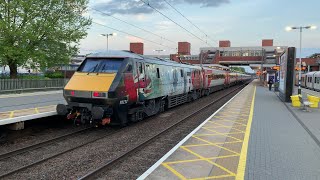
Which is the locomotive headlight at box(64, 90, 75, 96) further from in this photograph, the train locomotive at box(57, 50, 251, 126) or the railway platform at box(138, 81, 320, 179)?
the railway platform at box(138, 81, 320, 179)

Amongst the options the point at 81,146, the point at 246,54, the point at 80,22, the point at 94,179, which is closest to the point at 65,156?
the point at 81,146

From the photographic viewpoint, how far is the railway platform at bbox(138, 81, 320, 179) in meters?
6.52

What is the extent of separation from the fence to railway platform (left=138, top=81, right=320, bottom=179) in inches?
739

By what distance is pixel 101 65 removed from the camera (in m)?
11.8

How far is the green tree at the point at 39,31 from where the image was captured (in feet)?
88.3

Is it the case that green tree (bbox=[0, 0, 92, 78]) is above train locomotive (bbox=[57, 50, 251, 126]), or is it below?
above

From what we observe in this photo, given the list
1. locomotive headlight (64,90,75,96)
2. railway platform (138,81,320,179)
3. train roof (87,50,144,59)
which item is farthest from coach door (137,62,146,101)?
railway platform (138,81,320,179)

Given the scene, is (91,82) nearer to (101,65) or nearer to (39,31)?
(101,65)

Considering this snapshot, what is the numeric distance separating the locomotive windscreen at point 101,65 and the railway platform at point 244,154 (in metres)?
3.78

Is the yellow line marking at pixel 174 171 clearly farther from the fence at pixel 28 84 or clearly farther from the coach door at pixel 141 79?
the fence at pixel 28 84

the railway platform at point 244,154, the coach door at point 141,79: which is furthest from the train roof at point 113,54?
the railway platform at point 244,154

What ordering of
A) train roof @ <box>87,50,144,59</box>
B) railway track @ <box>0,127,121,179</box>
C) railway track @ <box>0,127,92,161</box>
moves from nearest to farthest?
railway track @ <box>0,127,121,179</box>, railway track @ <box>0,127,92,161</box>, train roof @ <box>87,50,144,59</box>

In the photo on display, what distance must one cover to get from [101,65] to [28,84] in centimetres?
1838

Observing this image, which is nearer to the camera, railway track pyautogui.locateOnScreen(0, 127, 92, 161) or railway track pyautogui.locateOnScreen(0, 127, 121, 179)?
railway track pyautogui.locateOnScreen(0, 127, 121, 179)
